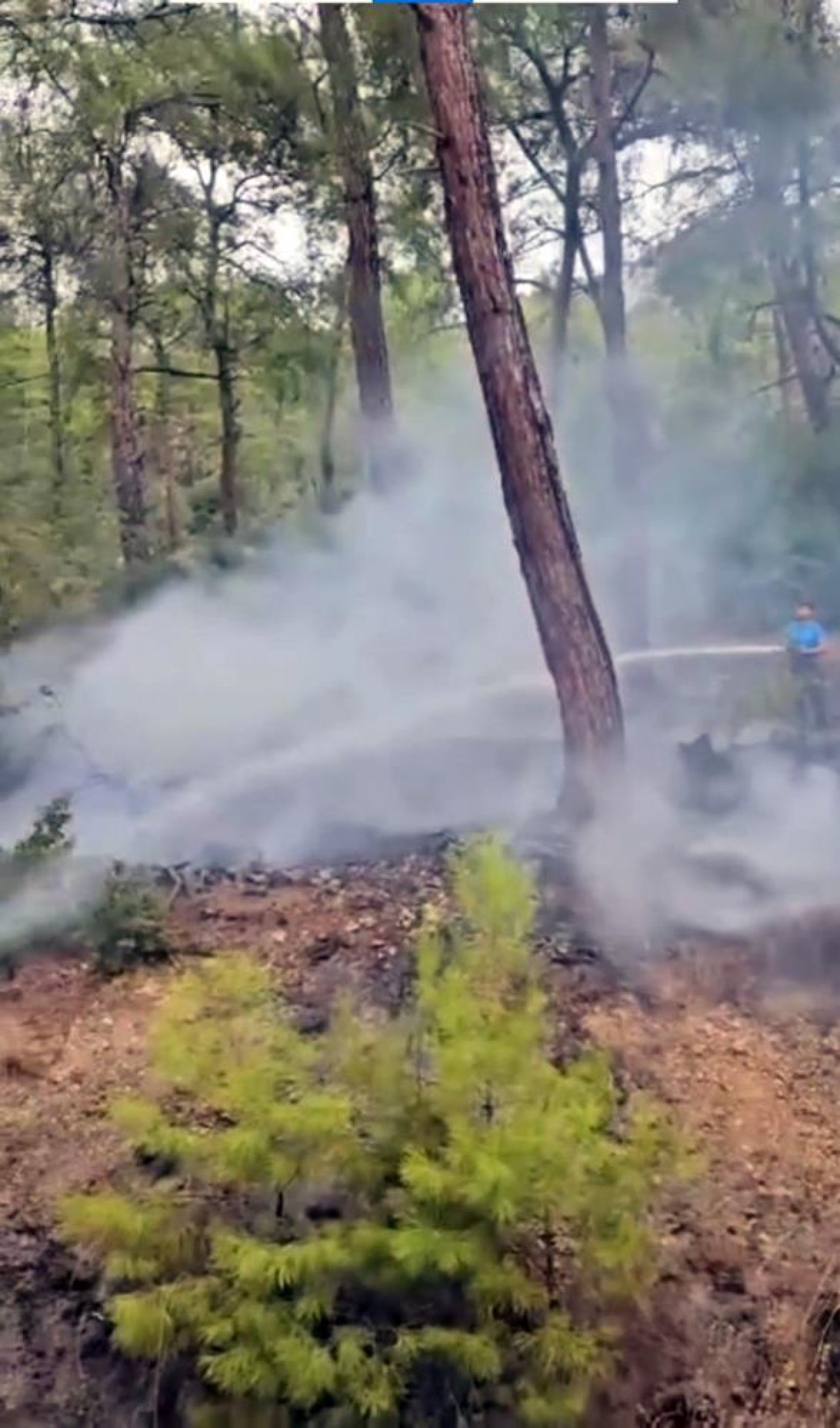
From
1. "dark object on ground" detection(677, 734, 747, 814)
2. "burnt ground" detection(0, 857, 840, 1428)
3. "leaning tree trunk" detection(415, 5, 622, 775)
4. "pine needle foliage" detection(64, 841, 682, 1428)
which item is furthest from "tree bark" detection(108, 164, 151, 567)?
"pine needle foliage" detection(64, 841, 682, 1428)

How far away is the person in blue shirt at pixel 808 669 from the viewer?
9.60 m

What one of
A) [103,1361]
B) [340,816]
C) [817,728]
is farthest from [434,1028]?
[817,728]

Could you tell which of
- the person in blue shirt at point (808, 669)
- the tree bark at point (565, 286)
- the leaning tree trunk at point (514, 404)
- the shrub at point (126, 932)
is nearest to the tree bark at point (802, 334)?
the tree bark at point (565, 286)

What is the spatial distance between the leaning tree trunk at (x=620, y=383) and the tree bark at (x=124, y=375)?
500 centimetres

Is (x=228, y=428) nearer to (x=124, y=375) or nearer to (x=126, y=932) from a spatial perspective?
(x=124, y=375)

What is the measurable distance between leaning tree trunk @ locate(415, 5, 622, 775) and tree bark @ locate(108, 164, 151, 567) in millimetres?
7123

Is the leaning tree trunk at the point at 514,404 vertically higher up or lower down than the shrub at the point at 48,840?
higher up

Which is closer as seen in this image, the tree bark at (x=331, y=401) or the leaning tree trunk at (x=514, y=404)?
the leaning tree trunk at (x=514, y=404)

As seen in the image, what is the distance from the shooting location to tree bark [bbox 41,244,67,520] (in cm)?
1544

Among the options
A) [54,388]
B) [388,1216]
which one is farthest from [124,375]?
[388,1216]

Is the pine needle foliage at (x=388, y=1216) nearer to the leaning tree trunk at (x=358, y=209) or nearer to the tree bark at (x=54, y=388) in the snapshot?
the leaning tree trunk at (x=358, y=209)

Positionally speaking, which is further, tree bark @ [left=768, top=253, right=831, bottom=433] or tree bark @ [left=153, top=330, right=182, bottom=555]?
tree bark @ [left=153, top=330, right=182, bottom=555]

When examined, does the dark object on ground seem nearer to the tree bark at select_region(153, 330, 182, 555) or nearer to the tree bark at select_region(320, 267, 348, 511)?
the tree bark at select_region(320, 267, 348, 511)

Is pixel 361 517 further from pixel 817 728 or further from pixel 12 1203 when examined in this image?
pixel 12 1203
